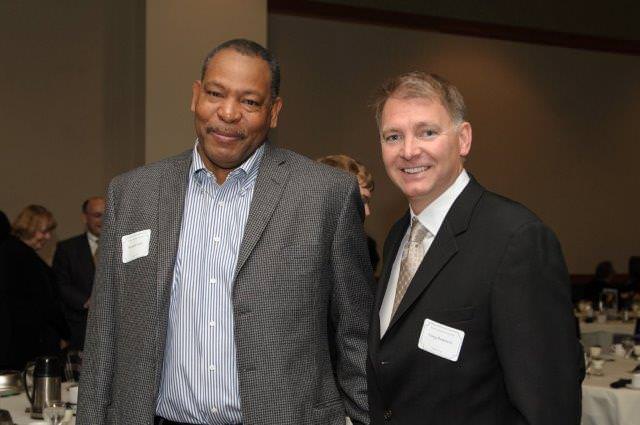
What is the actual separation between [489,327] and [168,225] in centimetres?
85

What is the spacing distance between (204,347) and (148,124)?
5787 millimetres

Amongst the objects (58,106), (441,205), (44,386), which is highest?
(58,106)

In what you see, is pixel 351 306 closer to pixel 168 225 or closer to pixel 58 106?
pixel 168 225

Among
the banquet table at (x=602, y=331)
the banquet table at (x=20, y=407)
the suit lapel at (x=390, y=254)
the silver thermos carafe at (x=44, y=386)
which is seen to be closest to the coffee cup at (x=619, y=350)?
the banquet table at (x=602, y=331)

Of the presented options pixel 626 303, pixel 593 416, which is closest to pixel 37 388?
pixel 593 416

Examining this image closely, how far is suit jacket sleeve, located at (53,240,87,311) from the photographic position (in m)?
6.69

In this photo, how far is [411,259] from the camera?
6.99 feet

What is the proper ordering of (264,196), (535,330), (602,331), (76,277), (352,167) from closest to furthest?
(535,330) → (264,196) → (352,167) → (76,277) → (602,331)

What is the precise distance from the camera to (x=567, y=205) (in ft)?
38.2

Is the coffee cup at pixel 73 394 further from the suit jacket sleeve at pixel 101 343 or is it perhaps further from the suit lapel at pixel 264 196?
the suit lapel at pixel 264 196

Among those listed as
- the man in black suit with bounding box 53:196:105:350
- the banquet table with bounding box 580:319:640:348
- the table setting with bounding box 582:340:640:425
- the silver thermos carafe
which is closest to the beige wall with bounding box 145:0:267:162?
the man in black suit with bounding box 53:196:105:350

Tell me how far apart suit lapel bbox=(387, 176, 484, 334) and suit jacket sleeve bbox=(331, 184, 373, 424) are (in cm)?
30

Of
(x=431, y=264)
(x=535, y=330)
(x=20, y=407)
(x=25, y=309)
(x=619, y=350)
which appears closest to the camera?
(x=535, y=330)

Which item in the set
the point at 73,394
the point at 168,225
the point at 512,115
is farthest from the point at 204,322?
the point at 512,115
